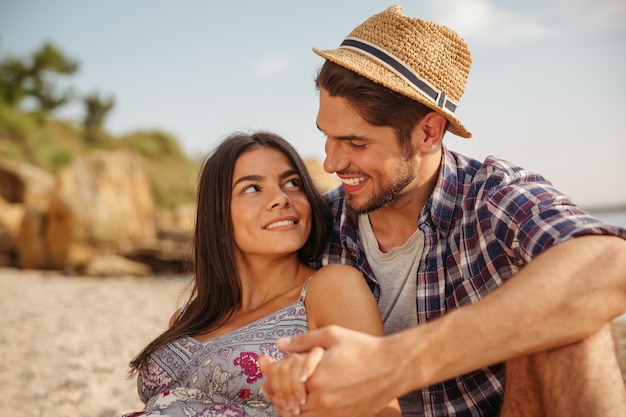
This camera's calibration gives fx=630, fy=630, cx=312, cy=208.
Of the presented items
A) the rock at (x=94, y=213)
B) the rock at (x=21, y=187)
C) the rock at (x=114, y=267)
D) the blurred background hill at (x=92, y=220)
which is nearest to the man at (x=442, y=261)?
the blurred background hill at (x=92, y=220)

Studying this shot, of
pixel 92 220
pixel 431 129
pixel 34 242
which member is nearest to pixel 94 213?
pixel 92 220

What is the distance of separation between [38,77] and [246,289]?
33.6m

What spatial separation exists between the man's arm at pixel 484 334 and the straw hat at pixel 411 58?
1.15 meters

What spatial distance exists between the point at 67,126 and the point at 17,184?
1890 cm

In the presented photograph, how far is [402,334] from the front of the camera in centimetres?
199

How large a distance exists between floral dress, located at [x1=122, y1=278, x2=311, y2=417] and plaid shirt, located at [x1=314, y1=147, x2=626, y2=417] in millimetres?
582

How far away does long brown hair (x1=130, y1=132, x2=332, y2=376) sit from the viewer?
127 inches

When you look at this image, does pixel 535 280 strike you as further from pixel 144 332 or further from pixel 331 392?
pixel 144 332

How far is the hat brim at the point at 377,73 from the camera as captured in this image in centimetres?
294

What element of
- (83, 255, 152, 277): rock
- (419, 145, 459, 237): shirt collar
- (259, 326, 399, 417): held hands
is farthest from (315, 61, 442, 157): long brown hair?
(83, 255, 152, 277): rock

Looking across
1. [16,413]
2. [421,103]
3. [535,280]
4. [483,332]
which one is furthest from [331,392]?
[16,413]

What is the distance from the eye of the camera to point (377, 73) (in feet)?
9.77

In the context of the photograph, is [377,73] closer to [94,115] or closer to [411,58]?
[411,58]

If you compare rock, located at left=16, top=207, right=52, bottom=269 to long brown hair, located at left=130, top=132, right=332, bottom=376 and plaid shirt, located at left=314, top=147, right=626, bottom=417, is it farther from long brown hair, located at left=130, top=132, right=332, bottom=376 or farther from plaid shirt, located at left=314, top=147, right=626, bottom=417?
plaid shirt, located at left=314, top=147, right=626, bottom=417
